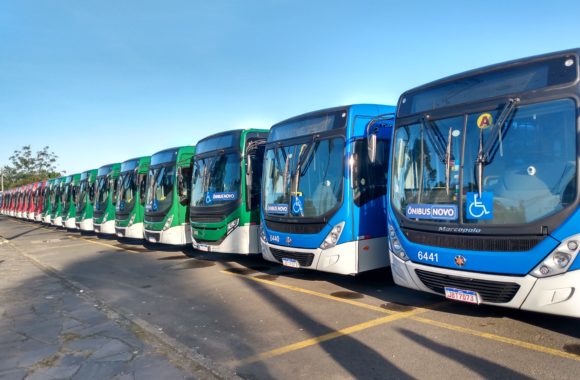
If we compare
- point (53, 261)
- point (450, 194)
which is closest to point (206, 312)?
point (450, 194)

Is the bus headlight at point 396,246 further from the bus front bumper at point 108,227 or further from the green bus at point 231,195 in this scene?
the bus front bumper at point 108,227

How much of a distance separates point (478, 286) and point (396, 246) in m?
1.29

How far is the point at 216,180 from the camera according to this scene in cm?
1047

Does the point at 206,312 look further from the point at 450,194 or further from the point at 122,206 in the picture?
the point at 122,206

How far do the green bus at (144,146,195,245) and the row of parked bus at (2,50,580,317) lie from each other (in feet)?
9.62

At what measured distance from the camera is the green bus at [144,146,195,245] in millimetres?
12320

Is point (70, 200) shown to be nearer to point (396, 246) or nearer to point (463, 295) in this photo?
point (396, 246)

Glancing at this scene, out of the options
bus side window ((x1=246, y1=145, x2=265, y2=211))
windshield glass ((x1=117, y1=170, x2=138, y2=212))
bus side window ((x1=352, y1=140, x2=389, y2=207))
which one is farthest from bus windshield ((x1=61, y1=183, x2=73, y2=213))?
bus side window ((x1=352, y1=140, x2=389, y2=207))

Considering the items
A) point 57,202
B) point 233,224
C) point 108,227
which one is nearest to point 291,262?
point 233,224

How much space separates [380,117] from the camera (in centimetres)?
734

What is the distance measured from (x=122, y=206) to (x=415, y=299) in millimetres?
11928

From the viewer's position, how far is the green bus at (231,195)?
384 inches

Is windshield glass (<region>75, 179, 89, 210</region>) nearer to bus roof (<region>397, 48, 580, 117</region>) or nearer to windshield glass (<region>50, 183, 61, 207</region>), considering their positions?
windshield glass (<region>50, 183, 61, 207</region>)

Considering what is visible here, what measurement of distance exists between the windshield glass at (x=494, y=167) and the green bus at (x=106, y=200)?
14.3 m
